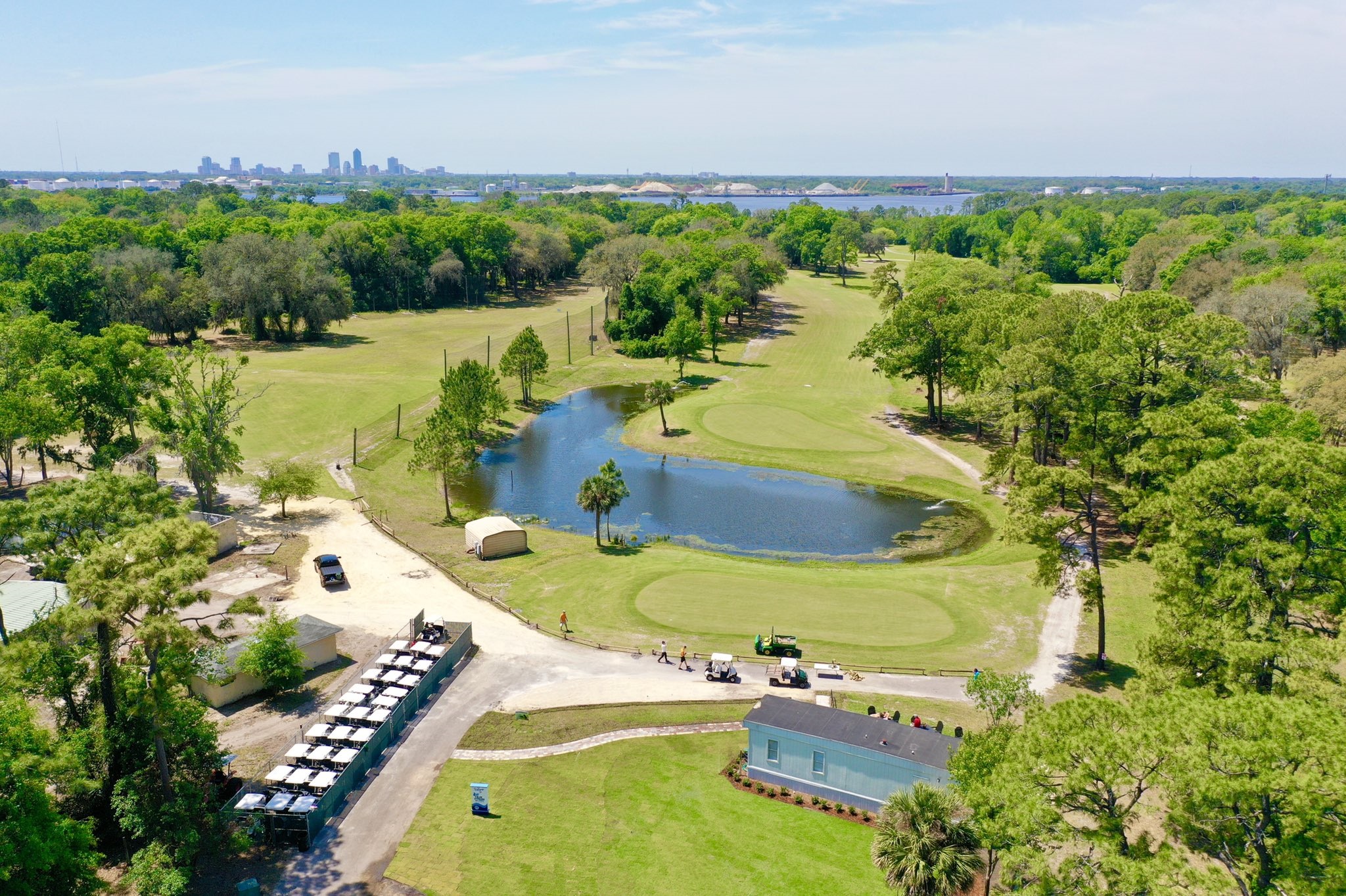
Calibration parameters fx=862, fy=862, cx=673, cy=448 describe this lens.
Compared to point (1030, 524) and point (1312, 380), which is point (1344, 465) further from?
point (1312, 380)

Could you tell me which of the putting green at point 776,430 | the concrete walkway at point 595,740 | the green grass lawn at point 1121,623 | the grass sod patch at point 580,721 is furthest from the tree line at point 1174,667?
the putting green at point 776,430

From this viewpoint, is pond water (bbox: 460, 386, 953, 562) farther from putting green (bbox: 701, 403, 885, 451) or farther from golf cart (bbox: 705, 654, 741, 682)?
golf cart (bbox: 705, 654, 741, 682)

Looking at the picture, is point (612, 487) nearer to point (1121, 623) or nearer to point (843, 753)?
point (843, 753)

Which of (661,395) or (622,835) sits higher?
(661,395)

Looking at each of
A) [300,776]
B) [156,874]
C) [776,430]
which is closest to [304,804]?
[300,776]

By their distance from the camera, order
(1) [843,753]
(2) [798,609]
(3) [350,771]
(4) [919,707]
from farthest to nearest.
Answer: (2) [798,609]
(4) [919,707]
(1) [843,753]
(3) [350,771]

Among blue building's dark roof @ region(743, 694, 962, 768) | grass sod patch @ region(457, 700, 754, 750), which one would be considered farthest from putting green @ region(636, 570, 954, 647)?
blue building's dark roof @ region(743, 694, 962, 768)

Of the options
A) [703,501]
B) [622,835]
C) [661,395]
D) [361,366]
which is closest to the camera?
[622,835]
